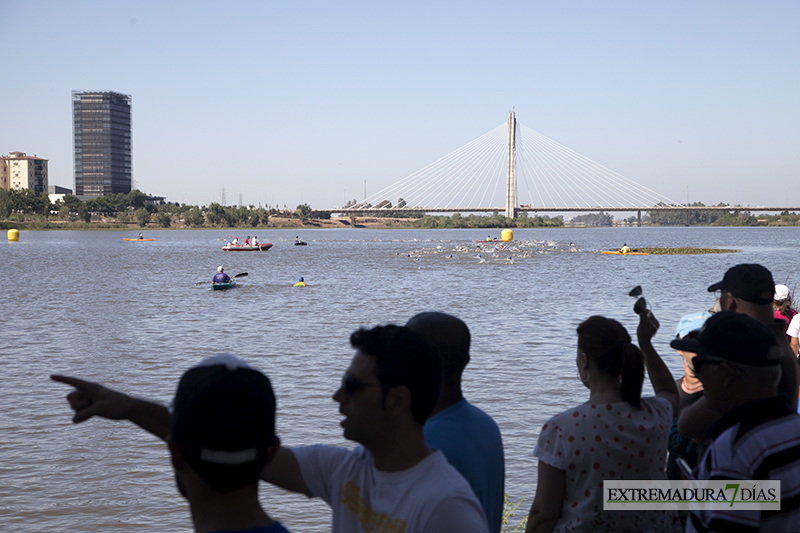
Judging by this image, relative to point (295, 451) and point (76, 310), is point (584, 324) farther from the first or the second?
point (76, 310)

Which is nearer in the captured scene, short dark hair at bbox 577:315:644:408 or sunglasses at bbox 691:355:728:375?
sunglasses at bbox 691:355:728:375

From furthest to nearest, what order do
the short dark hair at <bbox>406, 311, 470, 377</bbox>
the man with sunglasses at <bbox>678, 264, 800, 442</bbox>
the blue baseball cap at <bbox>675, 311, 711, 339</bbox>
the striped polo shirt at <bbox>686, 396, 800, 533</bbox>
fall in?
the blue baseball cap at <bbox>675, 311, 711, 339</bbox>
the man with sunglasses at <bbox>678, 264, 800, 442</bbox>
the short dark hair at <bbox>406, 311, 470, 377</bbox>
the striped polo shirt at <bbox>686, 396, 800, 533</bbox>

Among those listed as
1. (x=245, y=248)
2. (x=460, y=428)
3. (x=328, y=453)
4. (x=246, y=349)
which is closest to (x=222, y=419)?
(x=328, y=453)

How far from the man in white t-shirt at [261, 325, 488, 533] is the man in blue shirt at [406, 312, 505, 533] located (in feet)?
1.39

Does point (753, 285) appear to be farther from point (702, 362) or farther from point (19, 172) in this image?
point (19, 172)

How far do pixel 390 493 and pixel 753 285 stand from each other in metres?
2.56

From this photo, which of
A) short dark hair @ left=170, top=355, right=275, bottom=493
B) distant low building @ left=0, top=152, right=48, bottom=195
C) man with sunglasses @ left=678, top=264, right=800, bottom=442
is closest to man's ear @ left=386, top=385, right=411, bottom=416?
short dark hair @ left=170, top=355, right=275, bottom=493

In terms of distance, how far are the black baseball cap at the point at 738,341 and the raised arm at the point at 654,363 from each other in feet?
2.75

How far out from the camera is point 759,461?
2191 mm

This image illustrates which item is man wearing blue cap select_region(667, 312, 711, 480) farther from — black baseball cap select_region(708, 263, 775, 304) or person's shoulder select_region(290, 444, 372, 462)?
person's shoulder select_region(290, 444, 372, 462)

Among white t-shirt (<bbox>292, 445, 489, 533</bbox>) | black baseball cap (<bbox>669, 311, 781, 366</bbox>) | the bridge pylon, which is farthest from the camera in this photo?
the bridge pylon

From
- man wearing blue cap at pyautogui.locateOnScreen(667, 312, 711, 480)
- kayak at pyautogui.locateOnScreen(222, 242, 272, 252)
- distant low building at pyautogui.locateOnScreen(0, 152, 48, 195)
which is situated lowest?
kayak at pyautogui.locateOnScreen(222, 242, 272, 252)

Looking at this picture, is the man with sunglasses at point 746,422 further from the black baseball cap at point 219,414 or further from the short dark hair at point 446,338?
the black baseball cap at point 219,414

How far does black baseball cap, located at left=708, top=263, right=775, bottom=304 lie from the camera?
3652 millimetres
